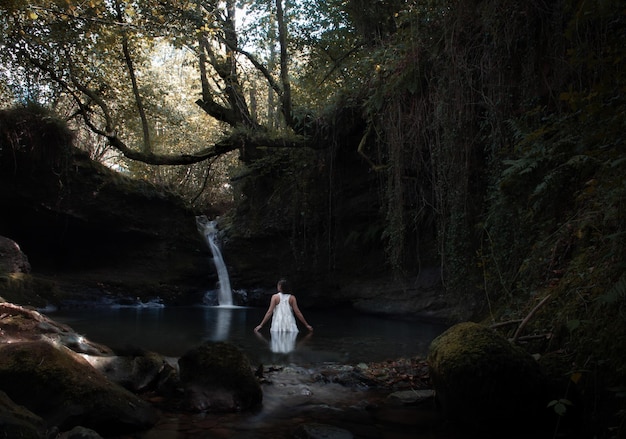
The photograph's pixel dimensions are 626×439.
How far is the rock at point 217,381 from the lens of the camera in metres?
4.98

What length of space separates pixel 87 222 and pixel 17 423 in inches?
616

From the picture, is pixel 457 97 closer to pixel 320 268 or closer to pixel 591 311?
pixel 591 311

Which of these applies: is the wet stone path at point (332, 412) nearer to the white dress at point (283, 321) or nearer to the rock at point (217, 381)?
the rock at point (217, 381)

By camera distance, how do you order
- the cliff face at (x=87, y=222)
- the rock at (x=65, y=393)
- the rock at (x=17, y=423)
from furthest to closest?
the cliff face at (x=87, y=222) → the rock at (x=65, y=393) → the rock at (x=17, y=423)

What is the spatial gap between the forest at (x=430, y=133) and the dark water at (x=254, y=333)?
5.42 ft

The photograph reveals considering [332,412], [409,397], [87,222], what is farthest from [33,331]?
[87,222]

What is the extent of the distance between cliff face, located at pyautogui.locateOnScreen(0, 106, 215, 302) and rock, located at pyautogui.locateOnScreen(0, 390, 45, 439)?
13.9 m

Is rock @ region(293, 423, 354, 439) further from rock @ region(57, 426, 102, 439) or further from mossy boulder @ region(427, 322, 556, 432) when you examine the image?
rock @ region(57, 426, 102, 439)

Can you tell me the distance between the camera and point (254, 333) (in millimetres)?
10805

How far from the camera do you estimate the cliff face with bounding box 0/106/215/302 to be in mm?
15688

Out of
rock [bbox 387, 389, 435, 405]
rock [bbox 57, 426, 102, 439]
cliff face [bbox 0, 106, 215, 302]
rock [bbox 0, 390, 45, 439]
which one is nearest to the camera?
rock [bbox 0, 390, 45, 439]

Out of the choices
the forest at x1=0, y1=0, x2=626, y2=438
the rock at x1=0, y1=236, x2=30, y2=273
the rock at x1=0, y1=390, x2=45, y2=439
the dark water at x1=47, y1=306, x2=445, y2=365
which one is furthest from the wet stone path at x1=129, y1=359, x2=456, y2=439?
the rock at x1=0, y1=236, x2=30, y2=273

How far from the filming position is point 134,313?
1440cm

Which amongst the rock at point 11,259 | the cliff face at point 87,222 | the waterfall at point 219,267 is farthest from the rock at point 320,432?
the cliff face at point 87,222
